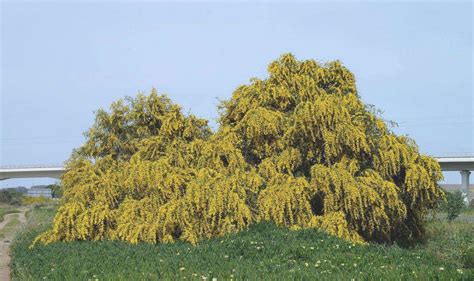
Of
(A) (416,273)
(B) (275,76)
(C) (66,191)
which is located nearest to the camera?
(A) (416,273)

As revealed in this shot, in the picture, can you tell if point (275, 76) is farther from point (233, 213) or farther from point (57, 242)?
point (57, 242)

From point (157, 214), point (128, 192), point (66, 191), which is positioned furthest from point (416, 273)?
point (66, 191)

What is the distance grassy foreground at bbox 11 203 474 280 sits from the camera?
26.9 feet

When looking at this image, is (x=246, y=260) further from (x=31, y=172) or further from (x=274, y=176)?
(x=31, y=172)

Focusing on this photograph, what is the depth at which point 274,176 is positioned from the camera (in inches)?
570

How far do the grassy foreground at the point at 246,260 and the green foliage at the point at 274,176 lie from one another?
0.88 m

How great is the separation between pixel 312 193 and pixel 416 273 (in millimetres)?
6085

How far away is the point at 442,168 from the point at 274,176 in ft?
130

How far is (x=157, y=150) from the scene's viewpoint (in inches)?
672

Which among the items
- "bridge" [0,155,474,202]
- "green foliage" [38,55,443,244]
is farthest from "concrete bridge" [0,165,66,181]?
"green foliage" [38,55,443,244]

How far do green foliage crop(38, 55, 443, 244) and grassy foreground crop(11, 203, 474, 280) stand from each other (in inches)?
34.8

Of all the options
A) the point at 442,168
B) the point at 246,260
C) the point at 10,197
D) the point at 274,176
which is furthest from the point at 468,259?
the point at 10,197

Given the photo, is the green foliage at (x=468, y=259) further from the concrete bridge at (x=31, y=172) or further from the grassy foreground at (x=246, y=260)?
the concrete bridge at (x=31, y=172)

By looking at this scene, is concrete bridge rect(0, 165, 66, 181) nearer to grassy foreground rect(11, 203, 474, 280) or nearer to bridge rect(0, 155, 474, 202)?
bridge rect(0, 155, 474, 202)
